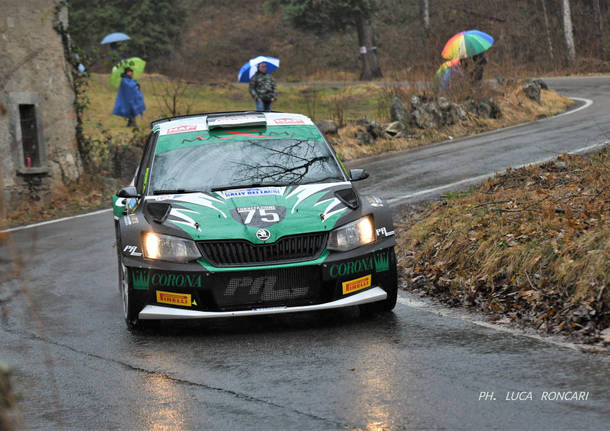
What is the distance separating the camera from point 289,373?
644 cm

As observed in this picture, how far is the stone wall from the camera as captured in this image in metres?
19.5

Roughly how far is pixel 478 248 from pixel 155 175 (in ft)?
10.4

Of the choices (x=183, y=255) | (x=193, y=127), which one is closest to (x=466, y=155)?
(x=193, y=127)

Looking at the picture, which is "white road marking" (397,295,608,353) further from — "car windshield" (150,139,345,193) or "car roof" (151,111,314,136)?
"car roof" (151,111,314,136)

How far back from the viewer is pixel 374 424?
518 cm

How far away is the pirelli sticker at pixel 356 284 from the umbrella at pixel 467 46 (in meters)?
19.6

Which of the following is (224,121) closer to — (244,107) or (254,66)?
(254,66)

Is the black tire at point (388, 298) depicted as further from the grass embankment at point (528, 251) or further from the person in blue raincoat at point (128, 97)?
the person in blue raincoat at point (128, 97)

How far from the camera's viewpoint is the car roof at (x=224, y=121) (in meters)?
9.45

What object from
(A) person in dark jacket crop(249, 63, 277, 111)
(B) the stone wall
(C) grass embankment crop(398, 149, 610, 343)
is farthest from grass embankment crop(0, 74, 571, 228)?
(C) grass embankment crop(398, 149, 610, 343)

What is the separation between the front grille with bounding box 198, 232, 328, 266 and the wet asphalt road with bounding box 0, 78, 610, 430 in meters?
0.61

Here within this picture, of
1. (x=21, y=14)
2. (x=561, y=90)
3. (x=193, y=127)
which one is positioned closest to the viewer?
(x=193, y=127)

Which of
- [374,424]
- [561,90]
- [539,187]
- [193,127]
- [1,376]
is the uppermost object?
[561,90]

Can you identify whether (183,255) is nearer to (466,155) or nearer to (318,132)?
(318,132)
